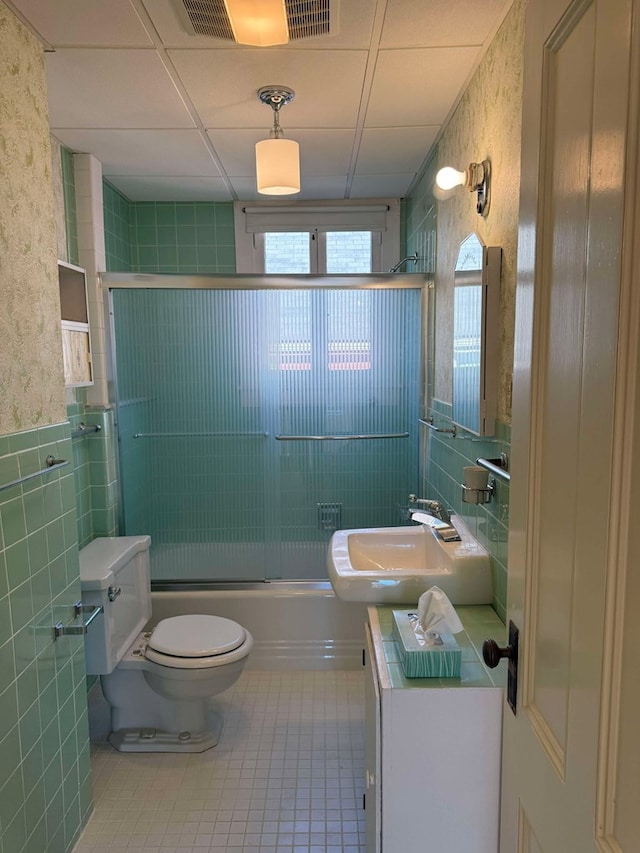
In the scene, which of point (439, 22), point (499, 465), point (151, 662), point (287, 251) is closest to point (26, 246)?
point (439, 22)

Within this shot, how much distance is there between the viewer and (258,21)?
1509 millimetres

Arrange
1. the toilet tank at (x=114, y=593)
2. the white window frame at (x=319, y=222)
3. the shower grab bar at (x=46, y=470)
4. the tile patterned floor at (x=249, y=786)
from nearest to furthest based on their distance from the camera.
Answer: the shower grab bar at (x=46, y=470) < the tile patterned floor at (x=249, y=786) < the toilet tank at (x=114, y=593) < the white window frame at (x=319, y=222)

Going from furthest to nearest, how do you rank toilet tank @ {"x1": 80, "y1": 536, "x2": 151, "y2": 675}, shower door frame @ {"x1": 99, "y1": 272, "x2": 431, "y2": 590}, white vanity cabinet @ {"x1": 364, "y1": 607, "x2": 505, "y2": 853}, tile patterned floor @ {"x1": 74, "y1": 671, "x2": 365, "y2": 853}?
shower door frame @ {"x1": 99, "y1": 272, "x2": 431, "y2": 590}, toilet tank @ {"x1": 80, "y1": 536, "x2": 151, "y2": 675}, tile patterned floor @ {"x1": 74, "y1": 671, "x2": 365, "y2": 853}, white vanity cabinet @ {"x1": 364, "y1": 607, "x2": 505, "y2": 853}

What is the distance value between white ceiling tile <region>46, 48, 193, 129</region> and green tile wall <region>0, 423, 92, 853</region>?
44.4 inches

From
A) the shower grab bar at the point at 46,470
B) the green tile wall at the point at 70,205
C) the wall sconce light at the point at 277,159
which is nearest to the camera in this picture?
the shower grab bar at the point at 46,470

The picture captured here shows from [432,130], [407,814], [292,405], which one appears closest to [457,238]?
[432,130]

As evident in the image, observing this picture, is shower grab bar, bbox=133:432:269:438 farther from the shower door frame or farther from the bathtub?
the bathtub

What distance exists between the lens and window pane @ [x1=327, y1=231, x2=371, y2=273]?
11.4 feet

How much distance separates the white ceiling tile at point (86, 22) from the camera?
1484 millimetres

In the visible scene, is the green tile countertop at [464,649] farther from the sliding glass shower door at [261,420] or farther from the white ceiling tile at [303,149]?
the white ceiling tile at [303,149]

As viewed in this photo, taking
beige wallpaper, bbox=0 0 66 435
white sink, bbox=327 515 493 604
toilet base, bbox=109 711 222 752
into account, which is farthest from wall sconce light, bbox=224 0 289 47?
toilet base, bbox=109 711 222 752

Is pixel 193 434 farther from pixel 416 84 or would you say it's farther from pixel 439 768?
pixel 439 768

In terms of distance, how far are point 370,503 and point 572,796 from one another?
2.27 meters

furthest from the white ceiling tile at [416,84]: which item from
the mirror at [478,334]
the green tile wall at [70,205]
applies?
the green tile wall at [70,205]
